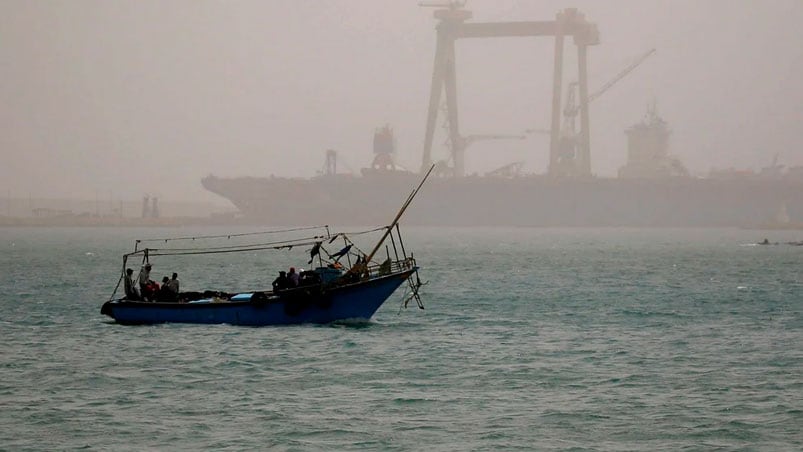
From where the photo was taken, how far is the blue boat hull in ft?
148

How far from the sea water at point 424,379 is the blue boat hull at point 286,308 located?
0.58 meters

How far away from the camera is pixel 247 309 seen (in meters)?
45.0

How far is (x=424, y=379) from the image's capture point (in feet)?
114

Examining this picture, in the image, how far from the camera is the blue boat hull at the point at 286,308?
45.0 metres

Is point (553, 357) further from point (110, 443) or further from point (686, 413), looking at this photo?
point (110, 443)

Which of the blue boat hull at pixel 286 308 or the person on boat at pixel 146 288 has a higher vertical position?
the person on boat at pixel 146 288

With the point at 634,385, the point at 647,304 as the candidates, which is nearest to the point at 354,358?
the point at 634,385

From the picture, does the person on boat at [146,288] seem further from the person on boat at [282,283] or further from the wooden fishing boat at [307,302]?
the person on boat at [282,283]

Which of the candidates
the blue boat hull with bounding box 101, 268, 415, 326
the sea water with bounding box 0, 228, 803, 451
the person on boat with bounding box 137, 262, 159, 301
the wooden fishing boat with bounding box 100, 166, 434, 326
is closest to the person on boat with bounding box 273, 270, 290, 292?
the wooden fishing boat with bounding box 100, 166, 434, 326

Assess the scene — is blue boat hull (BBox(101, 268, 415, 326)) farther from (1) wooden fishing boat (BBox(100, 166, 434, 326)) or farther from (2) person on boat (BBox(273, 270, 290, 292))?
(2) person on boat (BBox(273, 270, 290, 292))

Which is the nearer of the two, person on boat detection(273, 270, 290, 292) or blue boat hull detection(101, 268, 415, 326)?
blue boat hull detection(101, 268, 415, 326)

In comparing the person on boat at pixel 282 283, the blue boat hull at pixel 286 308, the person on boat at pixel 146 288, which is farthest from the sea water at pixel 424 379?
the person on boat at pixel 282 283

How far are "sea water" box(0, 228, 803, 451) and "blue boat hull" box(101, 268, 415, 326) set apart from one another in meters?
0.58

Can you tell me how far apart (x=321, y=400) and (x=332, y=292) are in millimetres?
13798
